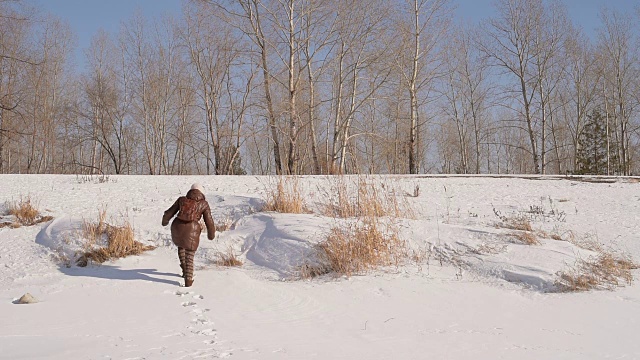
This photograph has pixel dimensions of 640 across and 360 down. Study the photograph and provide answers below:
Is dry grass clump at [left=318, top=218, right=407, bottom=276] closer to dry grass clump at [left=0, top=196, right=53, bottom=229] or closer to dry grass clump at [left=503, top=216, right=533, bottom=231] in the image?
dry grass clump at [left=503, top=216, right=533, bottom=231]

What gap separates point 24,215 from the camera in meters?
6.74

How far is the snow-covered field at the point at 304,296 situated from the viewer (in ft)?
9.05

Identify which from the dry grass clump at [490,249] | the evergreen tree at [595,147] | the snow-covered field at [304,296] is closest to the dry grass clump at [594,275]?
the snow-covered field at [304,296]

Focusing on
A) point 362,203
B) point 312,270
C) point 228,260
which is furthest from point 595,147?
point 228,260

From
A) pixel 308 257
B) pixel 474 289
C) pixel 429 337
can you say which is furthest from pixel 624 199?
pixel 429 337

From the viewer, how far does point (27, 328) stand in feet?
10.0

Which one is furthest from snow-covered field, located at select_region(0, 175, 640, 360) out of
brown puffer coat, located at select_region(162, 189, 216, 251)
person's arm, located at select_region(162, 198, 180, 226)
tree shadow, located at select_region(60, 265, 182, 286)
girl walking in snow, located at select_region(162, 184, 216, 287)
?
person's arm, located at select_region(162, 198, 180, 226)

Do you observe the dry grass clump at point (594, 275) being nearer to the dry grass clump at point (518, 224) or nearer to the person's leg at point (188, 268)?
the dry grass clump at point (518, 224)

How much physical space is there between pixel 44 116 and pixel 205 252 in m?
26.8

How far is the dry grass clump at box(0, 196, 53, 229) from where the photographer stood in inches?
260

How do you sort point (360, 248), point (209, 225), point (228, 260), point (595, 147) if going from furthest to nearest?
1. point (595, 147)
2. point (228, 260)
3. point (360, 248)
4. point (209, 225)

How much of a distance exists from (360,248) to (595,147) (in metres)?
31.4

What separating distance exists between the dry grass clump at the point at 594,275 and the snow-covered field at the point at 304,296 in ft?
0.36

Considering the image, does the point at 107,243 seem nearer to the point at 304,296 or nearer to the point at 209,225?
the point at 209,225
